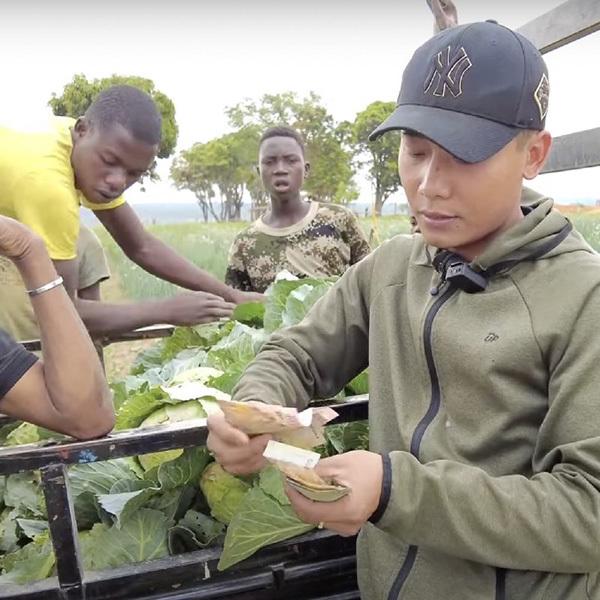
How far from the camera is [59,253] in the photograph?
2.31 meters

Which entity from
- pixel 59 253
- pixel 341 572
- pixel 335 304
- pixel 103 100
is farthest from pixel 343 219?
pixel 341 572

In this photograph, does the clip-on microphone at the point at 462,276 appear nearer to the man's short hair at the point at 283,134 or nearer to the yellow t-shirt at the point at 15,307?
the yellow t-shirt at the point at 15,307

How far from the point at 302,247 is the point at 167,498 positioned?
213 centimetres

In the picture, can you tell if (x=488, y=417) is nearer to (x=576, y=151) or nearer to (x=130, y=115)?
(x=130, y=115)

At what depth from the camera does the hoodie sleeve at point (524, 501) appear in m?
0.90

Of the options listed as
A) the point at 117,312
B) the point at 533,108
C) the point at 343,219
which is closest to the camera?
the point at 533,108

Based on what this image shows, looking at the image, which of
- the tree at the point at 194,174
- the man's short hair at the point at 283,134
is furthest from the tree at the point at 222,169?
the man's short hair at the point at 283,134

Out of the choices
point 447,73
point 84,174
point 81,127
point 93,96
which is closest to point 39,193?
point 84,174

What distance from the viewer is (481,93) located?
1.03 metres

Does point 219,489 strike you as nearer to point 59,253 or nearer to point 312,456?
point 312,456

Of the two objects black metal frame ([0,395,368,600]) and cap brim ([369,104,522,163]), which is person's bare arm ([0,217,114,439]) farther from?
cap brim ([369,104,522,163])

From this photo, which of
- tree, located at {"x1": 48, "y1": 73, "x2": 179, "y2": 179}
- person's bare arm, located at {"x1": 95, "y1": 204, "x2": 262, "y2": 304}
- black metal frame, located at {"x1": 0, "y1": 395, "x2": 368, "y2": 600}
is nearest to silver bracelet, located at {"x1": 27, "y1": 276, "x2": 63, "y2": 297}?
black metal frame, located at {"x1": 0, "y1": 395, "x2": 368, "y2": 600}

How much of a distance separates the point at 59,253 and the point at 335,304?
4.31ft

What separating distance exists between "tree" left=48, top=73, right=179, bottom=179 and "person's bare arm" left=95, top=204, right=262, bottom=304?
18082mm
